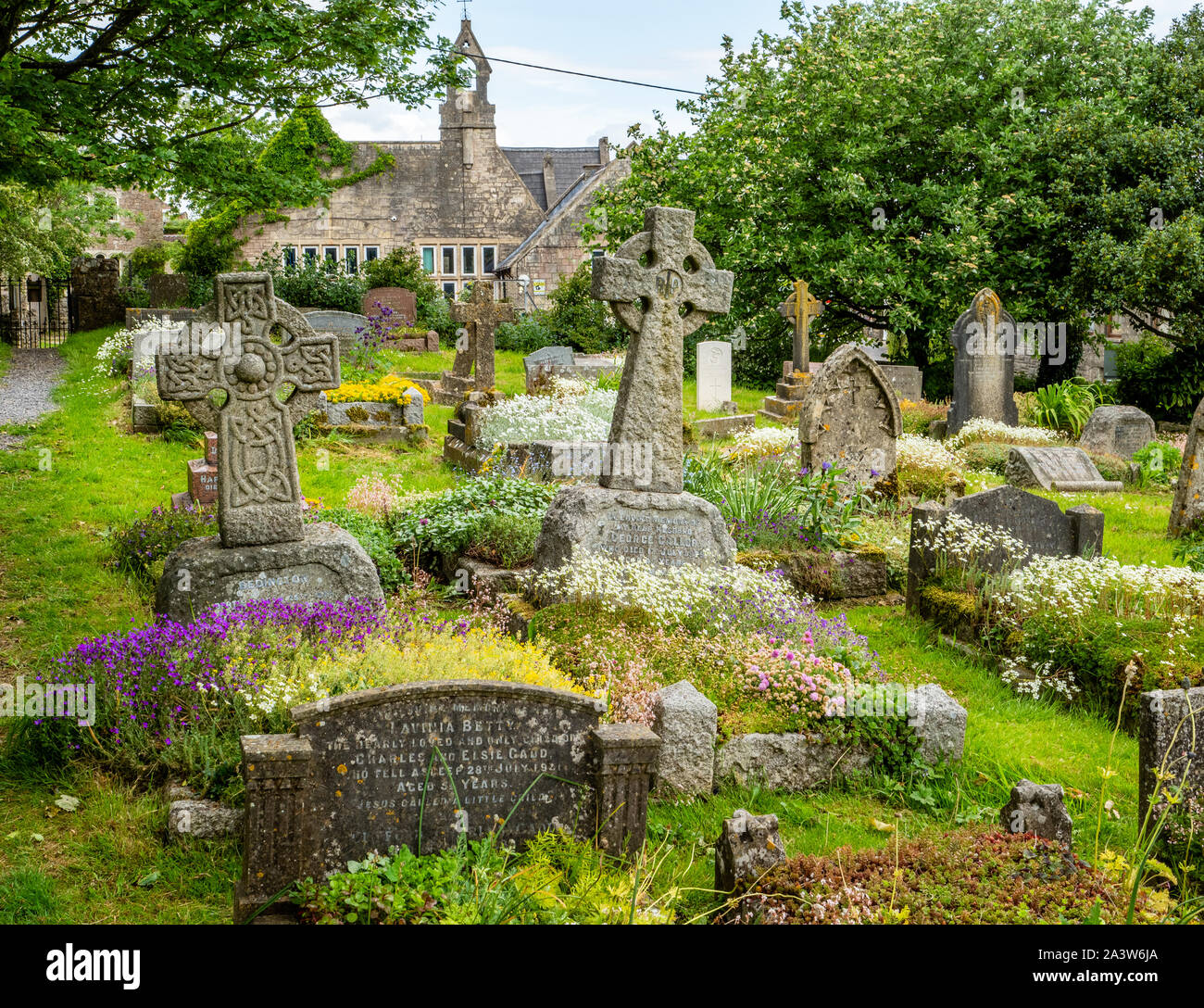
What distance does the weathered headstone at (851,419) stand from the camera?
11.3 meters

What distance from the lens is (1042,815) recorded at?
178 inches

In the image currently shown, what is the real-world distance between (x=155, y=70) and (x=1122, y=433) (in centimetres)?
1357

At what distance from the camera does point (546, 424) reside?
A: 1313cm

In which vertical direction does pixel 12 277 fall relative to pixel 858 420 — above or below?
above

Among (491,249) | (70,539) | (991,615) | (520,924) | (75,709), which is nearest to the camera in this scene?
(520,924)

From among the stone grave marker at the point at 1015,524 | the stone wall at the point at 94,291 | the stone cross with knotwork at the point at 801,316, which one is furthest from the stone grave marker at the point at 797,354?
the stone wall at the point at 94,291

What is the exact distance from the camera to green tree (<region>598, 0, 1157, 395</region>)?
19984mm

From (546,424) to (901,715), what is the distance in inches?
313

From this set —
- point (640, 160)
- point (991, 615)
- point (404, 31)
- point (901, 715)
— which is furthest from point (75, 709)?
point (640, 160)

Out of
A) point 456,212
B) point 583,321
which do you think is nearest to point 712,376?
point 583,321

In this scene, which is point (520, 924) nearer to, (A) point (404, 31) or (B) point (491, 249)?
(A) point (404, 31)

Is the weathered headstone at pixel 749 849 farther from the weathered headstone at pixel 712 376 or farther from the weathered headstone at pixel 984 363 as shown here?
the weathered headstone at pixel 712 376

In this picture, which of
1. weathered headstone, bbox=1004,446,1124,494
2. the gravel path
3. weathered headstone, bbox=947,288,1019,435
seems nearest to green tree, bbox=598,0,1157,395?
weathered headstone, bbox=947,288,1019,435

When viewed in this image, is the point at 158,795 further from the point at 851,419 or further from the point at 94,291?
the point at 94,291
